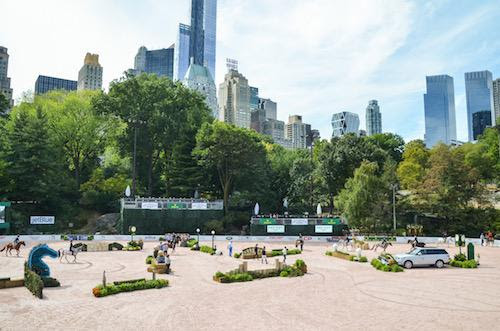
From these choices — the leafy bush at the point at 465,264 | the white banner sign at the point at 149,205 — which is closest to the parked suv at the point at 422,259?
the leafy bush at the point at 465,264

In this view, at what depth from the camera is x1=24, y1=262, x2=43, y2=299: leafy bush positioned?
18786 mm

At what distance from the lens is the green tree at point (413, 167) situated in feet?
220

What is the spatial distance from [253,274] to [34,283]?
465 inches

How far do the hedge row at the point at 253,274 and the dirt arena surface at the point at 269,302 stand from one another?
606 millimetres

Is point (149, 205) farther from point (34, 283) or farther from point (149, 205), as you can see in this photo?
point (34, 283)

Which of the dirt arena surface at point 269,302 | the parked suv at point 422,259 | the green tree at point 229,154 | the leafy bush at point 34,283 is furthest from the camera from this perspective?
the green tree at point 229,154

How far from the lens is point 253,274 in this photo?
2545 centimetres

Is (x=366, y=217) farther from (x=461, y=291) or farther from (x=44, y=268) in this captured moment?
(x=44, y=268)

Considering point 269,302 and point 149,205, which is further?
point 149,205

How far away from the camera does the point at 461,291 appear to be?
2167 centimetres

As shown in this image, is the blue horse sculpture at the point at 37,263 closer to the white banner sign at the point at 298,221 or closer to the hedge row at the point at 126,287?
the hedge row at the point at 126,287

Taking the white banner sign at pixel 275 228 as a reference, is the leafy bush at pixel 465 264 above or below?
below

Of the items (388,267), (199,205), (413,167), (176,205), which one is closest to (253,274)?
(388,267)

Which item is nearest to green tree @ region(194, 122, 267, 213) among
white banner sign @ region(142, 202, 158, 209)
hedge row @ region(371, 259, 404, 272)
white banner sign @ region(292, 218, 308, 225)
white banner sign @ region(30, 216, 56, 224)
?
white banner sign @ region(142, 202, 158, 209)
